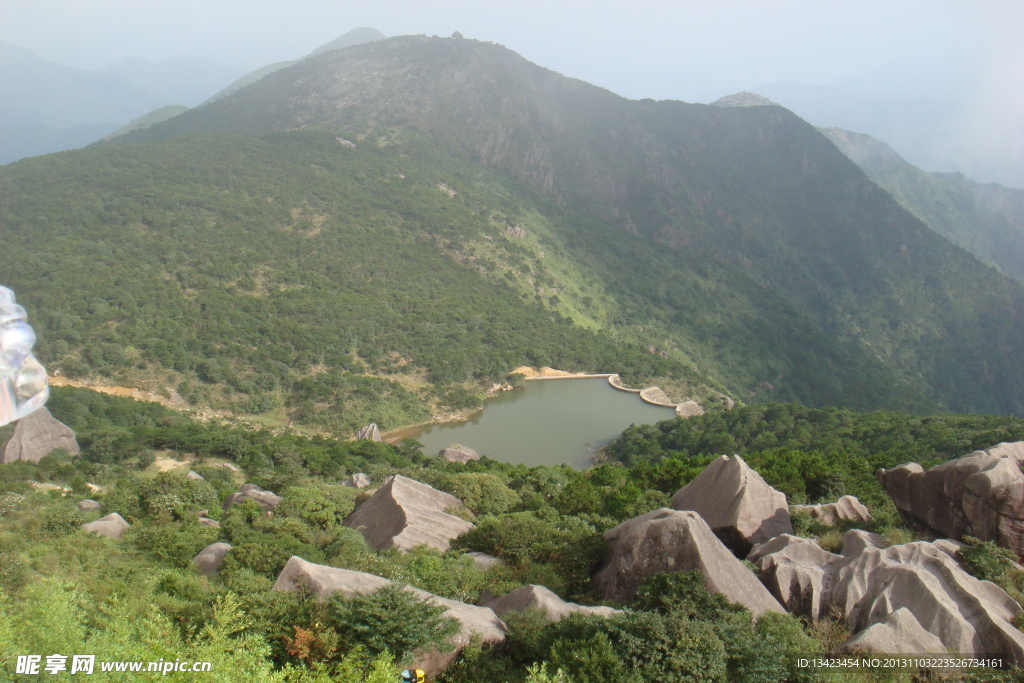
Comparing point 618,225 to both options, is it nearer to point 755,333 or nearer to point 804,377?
point 755,333

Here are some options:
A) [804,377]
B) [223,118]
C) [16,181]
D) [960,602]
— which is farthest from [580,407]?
[223,118]

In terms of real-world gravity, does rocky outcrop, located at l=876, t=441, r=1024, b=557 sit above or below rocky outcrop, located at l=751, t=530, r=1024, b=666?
above

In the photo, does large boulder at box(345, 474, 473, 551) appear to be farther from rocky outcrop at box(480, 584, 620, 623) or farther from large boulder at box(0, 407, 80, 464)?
large boulder at box(0, 407, 80, 464)

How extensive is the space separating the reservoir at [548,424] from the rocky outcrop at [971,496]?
1176 inches

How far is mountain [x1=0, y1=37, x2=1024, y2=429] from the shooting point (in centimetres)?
5150

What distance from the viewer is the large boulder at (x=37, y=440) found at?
31453 millimetres

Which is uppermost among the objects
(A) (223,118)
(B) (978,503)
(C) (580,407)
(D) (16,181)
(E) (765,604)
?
(A) (223,118)

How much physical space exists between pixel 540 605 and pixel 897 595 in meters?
6.65

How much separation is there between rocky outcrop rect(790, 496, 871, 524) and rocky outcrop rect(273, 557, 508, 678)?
1050 centimetres

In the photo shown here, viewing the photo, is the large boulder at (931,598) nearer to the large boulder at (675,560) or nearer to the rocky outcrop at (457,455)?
the large boulder at (675,560)

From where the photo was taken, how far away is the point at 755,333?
298 ft

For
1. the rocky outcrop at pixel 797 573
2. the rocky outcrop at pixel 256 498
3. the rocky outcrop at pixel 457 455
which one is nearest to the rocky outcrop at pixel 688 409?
the rocky outcrop at pixel 457 455

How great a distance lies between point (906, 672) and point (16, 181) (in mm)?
81938

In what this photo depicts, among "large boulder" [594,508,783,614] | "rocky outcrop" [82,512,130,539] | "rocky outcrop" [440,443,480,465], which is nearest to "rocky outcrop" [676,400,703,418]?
"rocky outcrop" [440,443,480,465]
